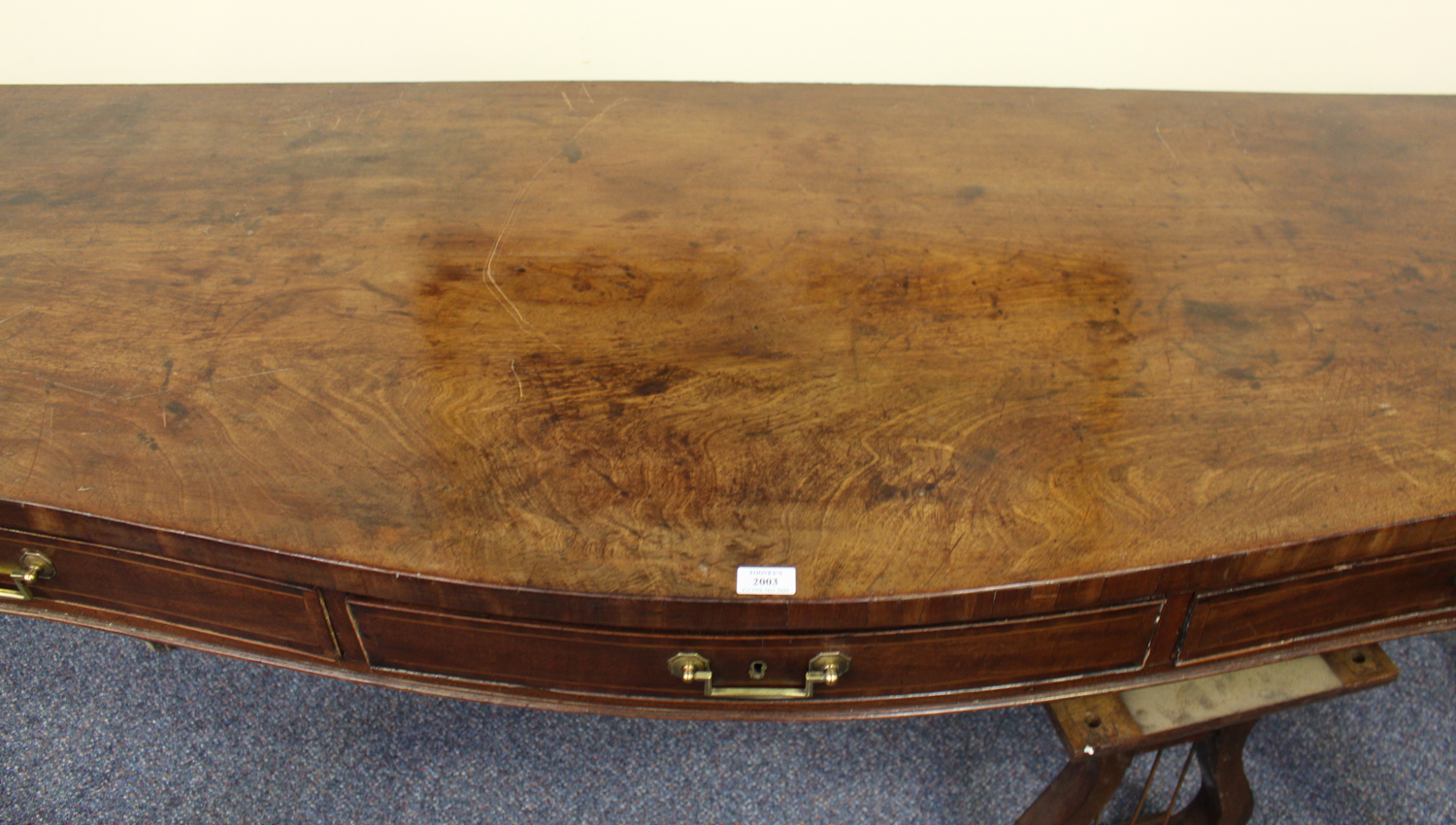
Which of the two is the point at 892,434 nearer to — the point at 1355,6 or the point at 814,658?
the point at 814,658

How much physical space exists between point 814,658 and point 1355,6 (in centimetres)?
127

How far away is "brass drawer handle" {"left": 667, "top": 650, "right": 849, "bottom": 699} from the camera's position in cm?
72

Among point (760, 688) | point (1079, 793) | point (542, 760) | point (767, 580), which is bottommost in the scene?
point (542, 760)

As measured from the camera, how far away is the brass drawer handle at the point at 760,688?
72 cm

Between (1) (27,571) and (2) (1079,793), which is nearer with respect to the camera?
(1) (27,571)

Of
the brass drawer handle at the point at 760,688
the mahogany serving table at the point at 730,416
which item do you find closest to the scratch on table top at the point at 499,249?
the mahogany serving table at the point at 730,416

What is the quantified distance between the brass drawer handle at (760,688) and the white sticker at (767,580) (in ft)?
0.30

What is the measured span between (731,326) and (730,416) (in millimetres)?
128

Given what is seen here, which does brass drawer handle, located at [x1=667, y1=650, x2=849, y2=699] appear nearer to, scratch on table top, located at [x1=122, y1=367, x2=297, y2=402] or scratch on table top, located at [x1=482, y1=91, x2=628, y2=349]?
scratch on table top, located at [x1=482, y1=91, x2=628, y2=349]

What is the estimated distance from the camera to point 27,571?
2.61 ft

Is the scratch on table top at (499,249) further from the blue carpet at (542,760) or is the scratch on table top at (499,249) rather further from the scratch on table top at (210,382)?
the blue carpet at (542,760)

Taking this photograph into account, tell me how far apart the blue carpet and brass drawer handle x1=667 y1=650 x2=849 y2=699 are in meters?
0.55

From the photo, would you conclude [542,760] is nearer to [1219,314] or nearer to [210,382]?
[210,382]

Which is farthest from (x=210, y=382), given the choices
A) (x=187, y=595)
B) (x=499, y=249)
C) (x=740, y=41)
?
(x=740, y=41)
